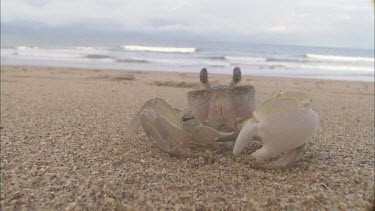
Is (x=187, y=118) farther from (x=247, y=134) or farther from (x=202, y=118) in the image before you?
(x=247, y=134)

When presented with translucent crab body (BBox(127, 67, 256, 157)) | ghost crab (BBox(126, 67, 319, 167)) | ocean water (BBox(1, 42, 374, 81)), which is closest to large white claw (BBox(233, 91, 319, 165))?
ghost crab (BBox(126, 67, 319, 167))

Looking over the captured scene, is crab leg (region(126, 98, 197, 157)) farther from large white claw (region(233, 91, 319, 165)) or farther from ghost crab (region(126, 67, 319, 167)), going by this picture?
large white claw (region(233, 91, 319, 165))

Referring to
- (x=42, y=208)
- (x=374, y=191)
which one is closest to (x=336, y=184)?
(x=374, y=191)

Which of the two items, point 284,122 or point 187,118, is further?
point 187,118

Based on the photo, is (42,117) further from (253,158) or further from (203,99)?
(253,158)

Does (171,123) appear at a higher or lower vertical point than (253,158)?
higher

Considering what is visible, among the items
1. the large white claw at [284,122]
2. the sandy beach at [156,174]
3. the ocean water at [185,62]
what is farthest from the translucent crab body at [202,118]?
the ocean water at [185,62]

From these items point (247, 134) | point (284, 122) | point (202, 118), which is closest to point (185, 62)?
point (202, 118)

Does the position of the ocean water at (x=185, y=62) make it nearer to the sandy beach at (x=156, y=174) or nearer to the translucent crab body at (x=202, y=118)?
the sandy beach at (x=156, y=174)
